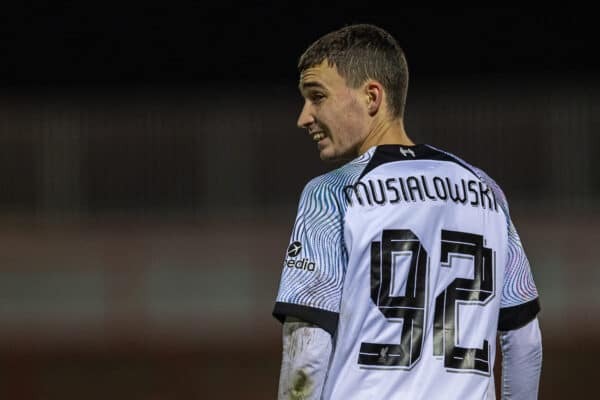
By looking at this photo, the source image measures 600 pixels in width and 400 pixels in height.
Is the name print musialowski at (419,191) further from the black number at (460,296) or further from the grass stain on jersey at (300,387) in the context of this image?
the grass stain on jersey at (300,387)

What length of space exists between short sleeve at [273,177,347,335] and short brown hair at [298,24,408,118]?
0.28 metres

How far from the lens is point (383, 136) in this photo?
263cm

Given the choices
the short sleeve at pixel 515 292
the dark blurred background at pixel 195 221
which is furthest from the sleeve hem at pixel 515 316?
the dark blurred background at pixel 195 221

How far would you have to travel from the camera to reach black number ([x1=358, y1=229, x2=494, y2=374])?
2.47 m

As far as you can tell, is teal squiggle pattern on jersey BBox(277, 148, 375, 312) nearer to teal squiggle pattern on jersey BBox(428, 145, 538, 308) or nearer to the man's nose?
the man's nose

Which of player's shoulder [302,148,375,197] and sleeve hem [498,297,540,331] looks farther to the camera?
sleeve hem [498,297,540,331]

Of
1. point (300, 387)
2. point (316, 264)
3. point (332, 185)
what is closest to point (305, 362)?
point (300, 387)

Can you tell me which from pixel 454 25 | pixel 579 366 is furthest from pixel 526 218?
pixel 454 25

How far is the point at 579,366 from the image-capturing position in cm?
819

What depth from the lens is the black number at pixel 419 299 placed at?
8.10 feet

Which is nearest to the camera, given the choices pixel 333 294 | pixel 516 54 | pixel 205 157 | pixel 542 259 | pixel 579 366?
pixel 333 294

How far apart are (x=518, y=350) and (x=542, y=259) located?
6.40 m

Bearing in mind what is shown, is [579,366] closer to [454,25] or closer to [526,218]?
[526,218]

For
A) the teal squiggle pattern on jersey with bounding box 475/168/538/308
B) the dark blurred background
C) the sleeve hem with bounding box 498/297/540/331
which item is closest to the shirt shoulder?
the teal squiggle pattern on jersey with bounding box 475/168/538/308
